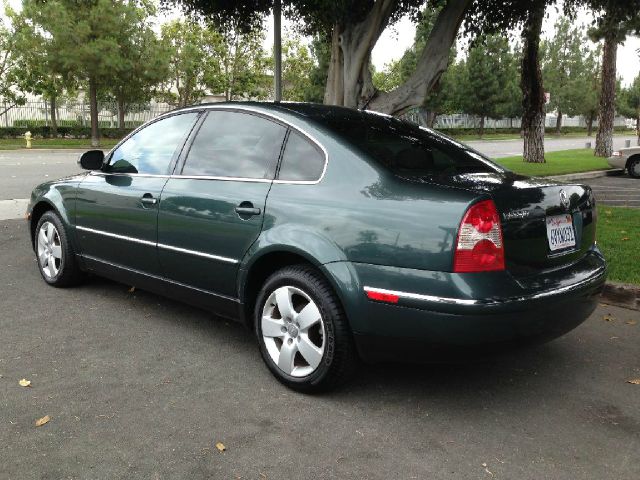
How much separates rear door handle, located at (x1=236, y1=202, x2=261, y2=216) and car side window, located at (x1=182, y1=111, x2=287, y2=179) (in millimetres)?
187

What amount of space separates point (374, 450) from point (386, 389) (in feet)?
2.28

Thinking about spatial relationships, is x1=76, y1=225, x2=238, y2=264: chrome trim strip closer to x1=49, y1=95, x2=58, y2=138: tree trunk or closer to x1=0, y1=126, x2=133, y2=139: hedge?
x1=0, y1=126, x2=133, y2=139: hedge

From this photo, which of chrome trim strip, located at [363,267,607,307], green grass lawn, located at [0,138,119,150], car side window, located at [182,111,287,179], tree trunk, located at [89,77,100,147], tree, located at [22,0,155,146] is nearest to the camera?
chrome trim strip, located at [363,267,607,307]

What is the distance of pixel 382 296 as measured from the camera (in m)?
3.11

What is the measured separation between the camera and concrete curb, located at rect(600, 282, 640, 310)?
17.0ft

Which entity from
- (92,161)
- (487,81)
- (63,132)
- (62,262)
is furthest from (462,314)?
(487,81)

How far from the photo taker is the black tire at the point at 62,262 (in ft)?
17.3

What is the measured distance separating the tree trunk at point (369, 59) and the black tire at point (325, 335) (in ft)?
22.4

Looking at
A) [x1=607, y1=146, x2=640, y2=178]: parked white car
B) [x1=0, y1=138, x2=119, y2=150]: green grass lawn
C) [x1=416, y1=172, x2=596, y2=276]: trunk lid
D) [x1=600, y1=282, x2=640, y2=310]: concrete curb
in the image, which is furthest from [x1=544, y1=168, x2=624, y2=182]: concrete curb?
[x1=0, y1=138, x2=119, y2=150]: green grass lawn

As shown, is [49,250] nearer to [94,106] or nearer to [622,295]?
[622,295]

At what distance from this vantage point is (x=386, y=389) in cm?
357

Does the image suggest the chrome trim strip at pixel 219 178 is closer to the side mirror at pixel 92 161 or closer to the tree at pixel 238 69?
the side mirror at pixel 92 161

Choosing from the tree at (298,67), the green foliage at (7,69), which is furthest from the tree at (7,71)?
the tree at (298,67)

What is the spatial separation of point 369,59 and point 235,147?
6394 mm
